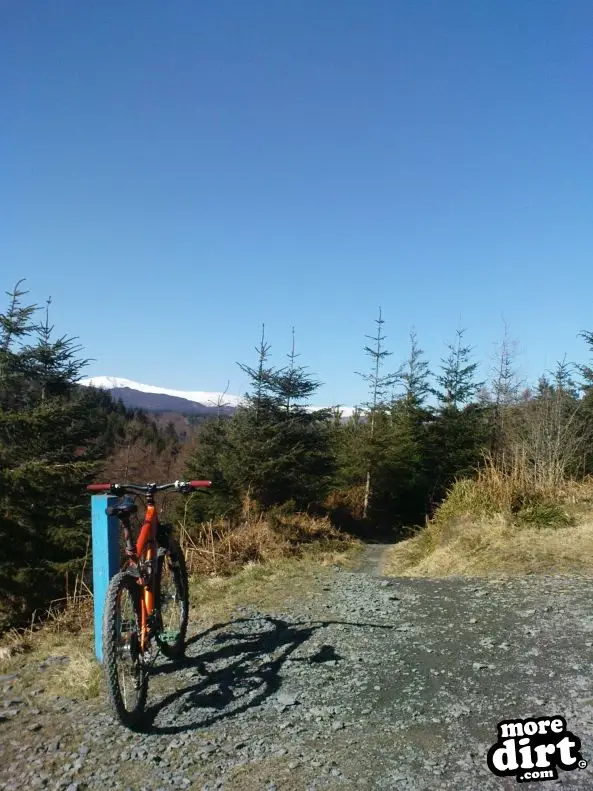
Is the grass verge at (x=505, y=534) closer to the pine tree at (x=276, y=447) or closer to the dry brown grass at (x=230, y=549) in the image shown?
the dry brown grass at (x=230, y=549)

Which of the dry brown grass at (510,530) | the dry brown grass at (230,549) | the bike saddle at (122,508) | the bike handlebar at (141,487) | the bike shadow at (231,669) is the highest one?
the bike handlebar at (141,487)

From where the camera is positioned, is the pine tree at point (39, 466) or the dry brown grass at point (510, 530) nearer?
the dry brown grass at point (510, 530)

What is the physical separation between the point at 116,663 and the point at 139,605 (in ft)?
1.60

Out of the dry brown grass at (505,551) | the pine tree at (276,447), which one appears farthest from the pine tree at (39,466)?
the dry brown grass at (505,551)

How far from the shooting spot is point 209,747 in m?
3.07

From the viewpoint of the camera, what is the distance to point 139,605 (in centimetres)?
377

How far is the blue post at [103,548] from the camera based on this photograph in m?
4.25

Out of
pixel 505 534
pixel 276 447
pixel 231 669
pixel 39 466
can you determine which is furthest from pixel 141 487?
pixel 276 447

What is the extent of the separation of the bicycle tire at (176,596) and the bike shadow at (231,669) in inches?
5.0

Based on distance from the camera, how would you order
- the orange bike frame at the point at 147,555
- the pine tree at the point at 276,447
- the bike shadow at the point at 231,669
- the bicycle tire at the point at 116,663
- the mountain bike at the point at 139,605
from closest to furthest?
the bicycle tire at the point at 116,663 < the mountain bike at the point at 139,605 < the bike shadow at the point at 231,669 < the orange bike frame at the point at 147,555 < the pine tree at the point at 276,447

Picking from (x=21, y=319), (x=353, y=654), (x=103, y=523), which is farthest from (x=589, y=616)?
(x=21, y=319)

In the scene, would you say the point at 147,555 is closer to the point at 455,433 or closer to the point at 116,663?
the point at 116,663

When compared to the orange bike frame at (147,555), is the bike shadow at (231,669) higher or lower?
lower

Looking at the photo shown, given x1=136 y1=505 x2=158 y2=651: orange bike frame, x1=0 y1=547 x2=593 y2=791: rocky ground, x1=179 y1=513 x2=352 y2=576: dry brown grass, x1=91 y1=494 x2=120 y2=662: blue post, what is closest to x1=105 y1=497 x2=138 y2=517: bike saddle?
x1=136 y1=505 x2=158 y2=651: orange bike frame
